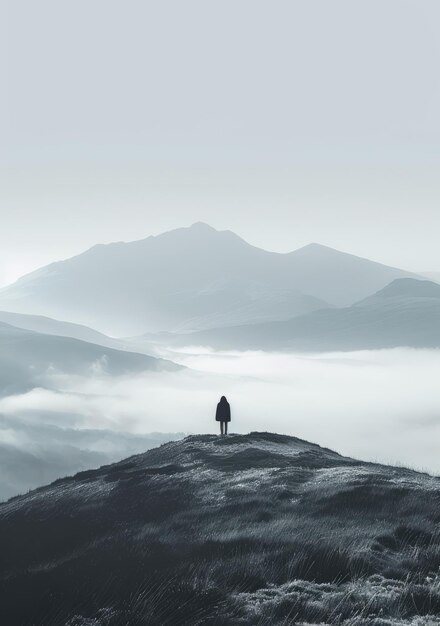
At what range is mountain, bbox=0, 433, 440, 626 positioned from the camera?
17.6 m

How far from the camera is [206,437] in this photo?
54.2 meters

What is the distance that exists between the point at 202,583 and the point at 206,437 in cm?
3460

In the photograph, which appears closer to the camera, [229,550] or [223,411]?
[229,550]

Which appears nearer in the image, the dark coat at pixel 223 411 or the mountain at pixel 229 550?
the mountain at pixel 229 550

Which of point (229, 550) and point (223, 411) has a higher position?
point (223, 411)

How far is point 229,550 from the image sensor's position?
22922 mm

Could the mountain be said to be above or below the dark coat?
below

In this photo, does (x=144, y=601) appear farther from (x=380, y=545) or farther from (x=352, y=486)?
A: (x=352, y=486)

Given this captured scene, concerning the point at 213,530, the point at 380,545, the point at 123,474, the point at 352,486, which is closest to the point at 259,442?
the point at 123,474

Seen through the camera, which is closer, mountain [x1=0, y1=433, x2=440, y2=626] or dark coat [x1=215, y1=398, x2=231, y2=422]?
mountain [x1=0, y1=433, x2=440, y2=626]

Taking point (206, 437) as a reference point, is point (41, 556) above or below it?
below

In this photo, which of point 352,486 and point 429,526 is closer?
point 429,526

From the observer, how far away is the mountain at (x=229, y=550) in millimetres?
17578

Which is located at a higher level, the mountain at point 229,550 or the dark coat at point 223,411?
the dark coat at point 223,411
